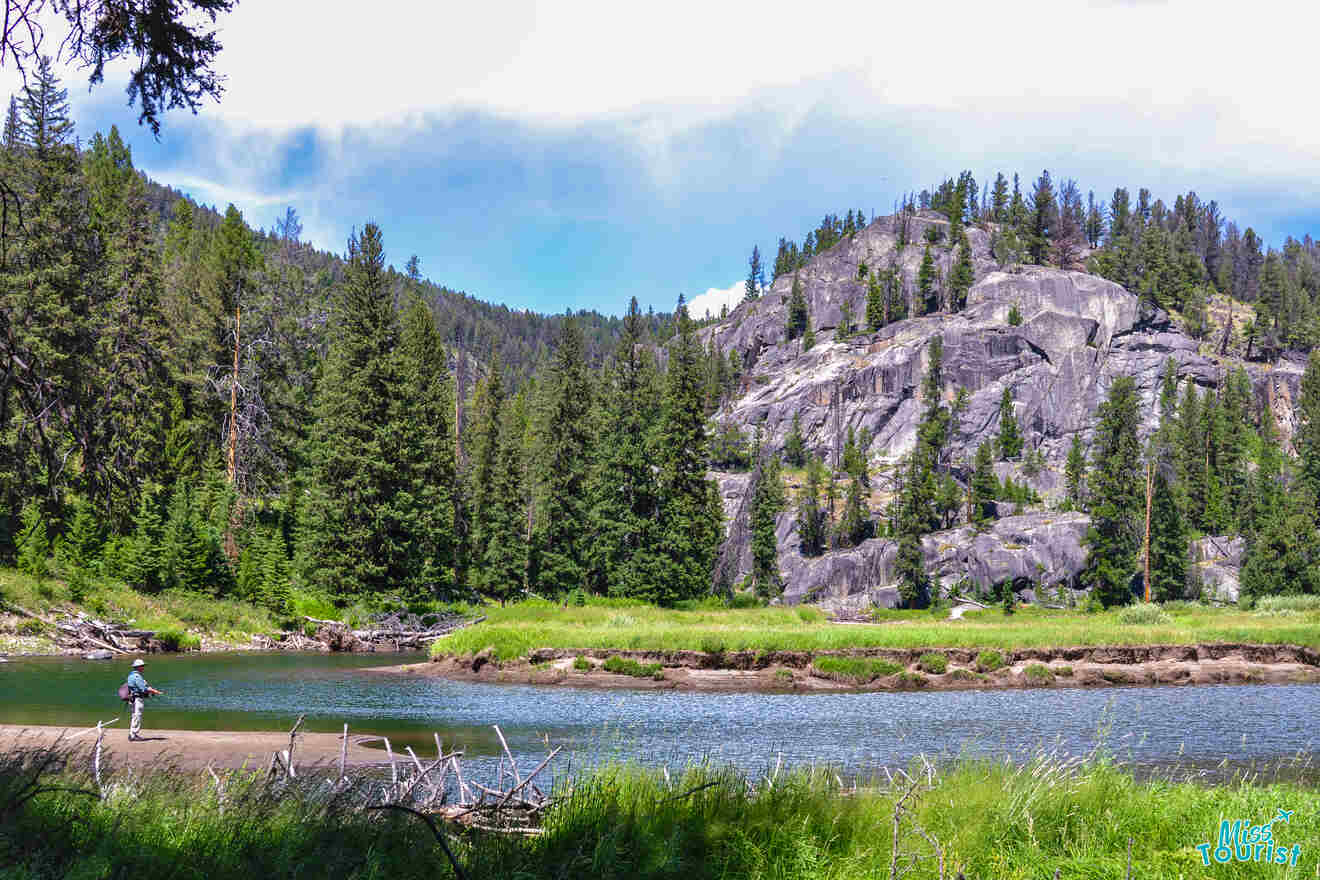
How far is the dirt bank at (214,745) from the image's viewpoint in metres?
16.4

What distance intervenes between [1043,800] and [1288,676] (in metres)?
36.1

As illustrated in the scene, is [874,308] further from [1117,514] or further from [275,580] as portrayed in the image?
[275,580]

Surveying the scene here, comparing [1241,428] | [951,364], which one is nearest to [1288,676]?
[1241,428]

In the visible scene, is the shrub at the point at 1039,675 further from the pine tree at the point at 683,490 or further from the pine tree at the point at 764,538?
the pine tree at the point at 764,538

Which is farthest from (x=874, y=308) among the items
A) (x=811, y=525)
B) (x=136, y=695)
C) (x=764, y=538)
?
(x=136, y=695)

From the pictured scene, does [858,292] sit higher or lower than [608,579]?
higher

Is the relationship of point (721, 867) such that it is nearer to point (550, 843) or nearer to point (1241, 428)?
point (550, 843)

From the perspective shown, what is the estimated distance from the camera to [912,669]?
117 ft

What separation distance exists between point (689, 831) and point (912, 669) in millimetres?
29509

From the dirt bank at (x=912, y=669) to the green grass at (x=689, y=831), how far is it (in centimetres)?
2457

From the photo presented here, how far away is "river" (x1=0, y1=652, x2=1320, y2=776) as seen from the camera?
19594mm

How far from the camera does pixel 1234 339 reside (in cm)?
17300

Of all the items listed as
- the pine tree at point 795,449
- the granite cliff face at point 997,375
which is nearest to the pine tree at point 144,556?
the granite cliff face at point 997,375

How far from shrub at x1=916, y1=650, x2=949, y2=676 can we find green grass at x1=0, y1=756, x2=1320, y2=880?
2553 cm
